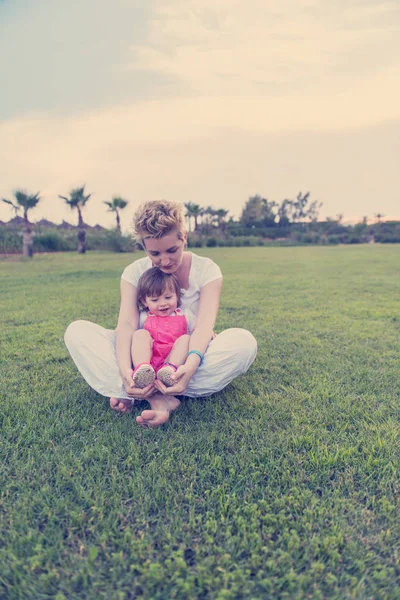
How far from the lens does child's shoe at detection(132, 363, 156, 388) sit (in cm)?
238

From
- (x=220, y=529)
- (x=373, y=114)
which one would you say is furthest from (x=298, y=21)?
(x=220, y=529)

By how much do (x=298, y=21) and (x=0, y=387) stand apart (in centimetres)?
743

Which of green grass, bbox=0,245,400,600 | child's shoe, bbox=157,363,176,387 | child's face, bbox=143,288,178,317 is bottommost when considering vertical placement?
green grass, bbox=0,245,400,600

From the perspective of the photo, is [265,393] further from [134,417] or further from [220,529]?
[220,529]

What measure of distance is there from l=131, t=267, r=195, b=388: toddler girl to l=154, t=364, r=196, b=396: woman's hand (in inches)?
3.0

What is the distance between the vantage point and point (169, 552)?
59.0 inches

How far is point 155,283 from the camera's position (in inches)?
113

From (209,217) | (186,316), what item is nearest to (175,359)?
(186,316)

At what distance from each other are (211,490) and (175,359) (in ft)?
3.04

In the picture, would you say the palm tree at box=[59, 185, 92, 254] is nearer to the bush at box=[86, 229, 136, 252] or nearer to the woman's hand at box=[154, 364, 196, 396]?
the bush at box=[86, 229, 136, 252]

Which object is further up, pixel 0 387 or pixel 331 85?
pixel 331 85

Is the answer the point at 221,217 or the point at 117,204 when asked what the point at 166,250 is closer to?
the point at 117,204

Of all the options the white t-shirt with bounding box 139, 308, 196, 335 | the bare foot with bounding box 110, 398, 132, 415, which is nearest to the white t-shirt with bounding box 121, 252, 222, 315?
the white t-shirt with bounding box 139, 308, 196, 335

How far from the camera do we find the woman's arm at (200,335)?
2418 millimetres
